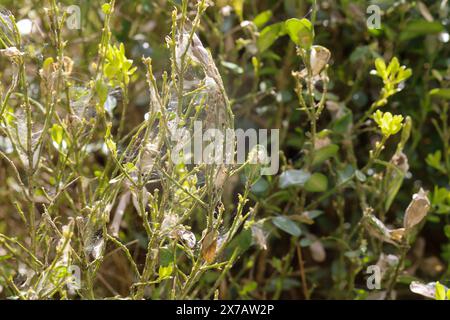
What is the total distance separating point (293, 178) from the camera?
1.44 metres

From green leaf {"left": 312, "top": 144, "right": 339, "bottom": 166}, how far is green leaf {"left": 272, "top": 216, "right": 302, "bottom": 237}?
128 millimetres

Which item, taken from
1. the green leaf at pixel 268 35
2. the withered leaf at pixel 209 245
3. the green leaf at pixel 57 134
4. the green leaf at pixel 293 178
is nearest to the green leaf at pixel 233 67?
the green leaf at pixel 268 35

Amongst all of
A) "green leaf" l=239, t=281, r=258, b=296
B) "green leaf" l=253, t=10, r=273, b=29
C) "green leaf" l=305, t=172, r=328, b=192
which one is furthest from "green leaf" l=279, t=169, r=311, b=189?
"green leaf" l=253, t=10, r=273, b=29

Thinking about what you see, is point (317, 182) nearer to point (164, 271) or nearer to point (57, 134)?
point (164, 271)

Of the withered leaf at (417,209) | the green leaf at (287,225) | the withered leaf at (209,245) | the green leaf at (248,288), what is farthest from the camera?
the green leaf at (248,288)

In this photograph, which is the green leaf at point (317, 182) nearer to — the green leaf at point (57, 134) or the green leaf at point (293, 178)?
the green leaf at point (293, 178)

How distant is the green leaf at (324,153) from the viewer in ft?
4.69

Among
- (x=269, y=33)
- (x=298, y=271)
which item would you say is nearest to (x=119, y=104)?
(x=269, y=33)

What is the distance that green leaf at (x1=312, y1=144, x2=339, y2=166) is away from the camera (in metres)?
1.43

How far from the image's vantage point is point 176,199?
3.85 feet

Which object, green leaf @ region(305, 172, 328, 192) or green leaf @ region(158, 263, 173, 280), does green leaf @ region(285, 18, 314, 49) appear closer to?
green leaf @ region(305, 172, 328, 192)

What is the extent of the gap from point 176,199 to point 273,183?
36cm

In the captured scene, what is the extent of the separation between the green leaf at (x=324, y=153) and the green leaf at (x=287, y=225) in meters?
0.13
